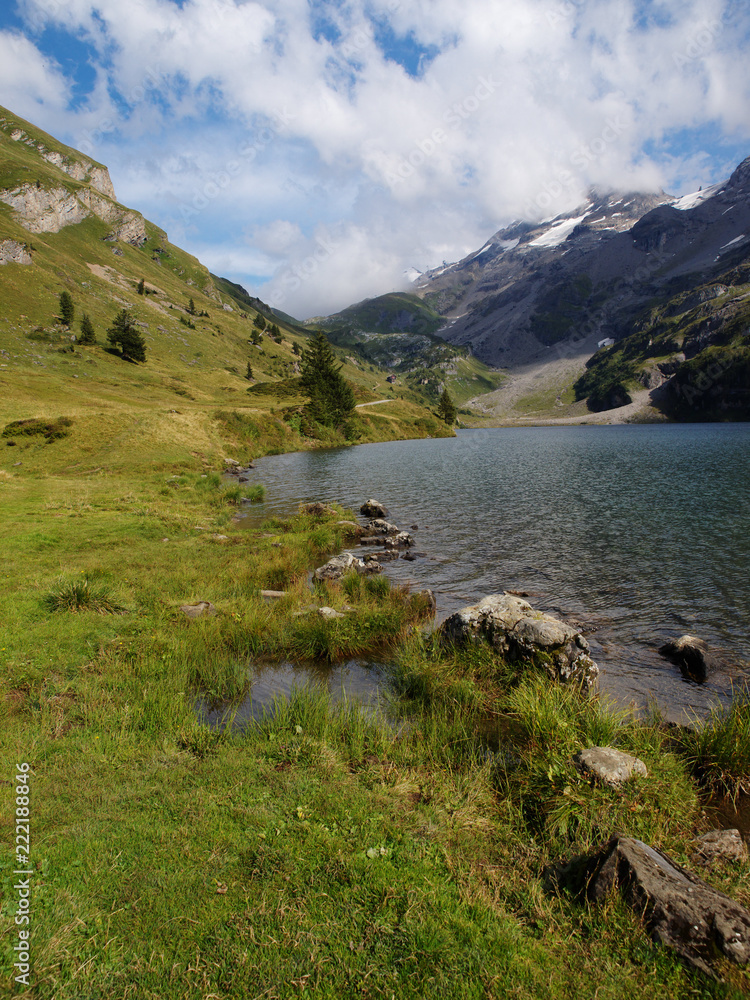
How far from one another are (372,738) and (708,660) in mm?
11194

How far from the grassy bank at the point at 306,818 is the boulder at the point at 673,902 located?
196 millimetres

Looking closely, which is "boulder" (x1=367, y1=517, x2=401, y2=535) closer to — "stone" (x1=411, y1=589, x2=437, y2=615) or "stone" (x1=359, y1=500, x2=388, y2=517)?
"stone" (x1=359, y1=500, x2=388, y2=517)

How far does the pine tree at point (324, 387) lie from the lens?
108 metres

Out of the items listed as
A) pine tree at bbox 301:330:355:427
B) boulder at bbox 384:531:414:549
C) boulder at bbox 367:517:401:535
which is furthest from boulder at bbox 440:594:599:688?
pine tree at bbox 301:330:355:427

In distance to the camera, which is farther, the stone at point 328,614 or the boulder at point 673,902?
the stone at point 328,614

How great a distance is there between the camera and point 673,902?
5.28m

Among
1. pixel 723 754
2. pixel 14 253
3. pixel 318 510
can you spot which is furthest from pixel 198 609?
pixel 14 253

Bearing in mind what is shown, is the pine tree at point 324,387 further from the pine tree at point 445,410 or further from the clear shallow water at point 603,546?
the pine tree at point 445,410

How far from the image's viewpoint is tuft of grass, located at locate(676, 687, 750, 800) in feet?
27.9

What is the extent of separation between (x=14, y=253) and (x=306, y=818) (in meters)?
192

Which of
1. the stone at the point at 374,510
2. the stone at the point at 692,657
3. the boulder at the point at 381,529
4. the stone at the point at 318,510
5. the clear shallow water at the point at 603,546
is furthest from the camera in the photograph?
the stone at the point at 374,510

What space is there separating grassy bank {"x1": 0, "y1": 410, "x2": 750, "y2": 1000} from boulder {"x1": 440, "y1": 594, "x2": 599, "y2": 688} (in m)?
0.80

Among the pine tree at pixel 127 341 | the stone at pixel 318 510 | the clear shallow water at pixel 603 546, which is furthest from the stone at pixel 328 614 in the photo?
the pine tree at pixel 127 341

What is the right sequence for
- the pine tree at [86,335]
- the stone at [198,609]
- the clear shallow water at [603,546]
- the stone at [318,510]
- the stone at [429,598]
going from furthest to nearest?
the pine tree at [86,335] → the stone at [318,510] → the stone at [429,598] → the clear shallow water at [603,546] → the stone at [198,609]
